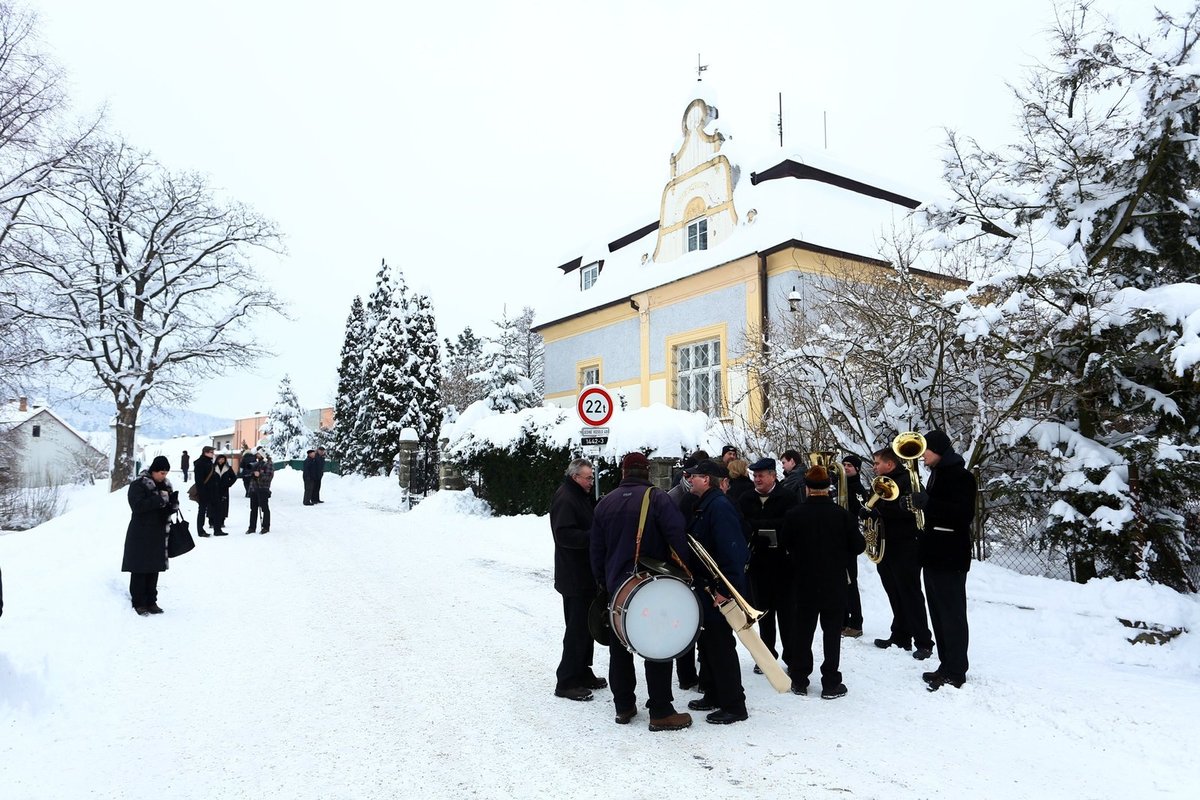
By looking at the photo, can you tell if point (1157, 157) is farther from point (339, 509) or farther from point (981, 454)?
point (339, 509)

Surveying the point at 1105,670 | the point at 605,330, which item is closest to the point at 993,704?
the point at 1105,670

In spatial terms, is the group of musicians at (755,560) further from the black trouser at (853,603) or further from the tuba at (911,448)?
the black trouser at (853,603)

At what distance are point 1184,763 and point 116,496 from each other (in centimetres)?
2204

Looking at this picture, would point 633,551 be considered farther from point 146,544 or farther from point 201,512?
point 201,512

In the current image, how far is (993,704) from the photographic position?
5297mm

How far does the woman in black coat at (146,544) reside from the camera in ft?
26.7

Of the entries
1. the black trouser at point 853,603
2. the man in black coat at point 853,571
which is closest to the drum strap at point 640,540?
the man in black coat at point 853,571

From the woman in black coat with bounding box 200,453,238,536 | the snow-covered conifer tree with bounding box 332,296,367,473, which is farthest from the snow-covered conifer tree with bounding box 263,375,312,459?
the woman in black coat with bounding box 200,453,238,536

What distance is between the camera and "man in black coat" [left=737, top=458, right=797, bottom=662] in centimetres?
603

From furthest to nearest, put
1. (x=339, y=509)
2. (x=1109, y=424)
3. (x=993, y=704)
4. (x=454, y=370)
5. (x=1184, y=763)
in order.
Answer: (x=454, y=370) → (x=339, y=509) → (x=1109, y=424) → (x=993, y=704) → (x=1184, y=763)

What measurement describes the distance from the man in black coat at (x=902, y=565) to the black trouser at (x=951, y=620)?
55cm

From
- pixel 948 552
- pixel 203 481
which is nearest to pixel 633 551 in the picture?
pixel 948 552

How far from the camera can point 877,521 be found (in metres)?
6.83

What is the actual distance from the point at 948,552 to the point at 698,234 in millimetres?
17223
